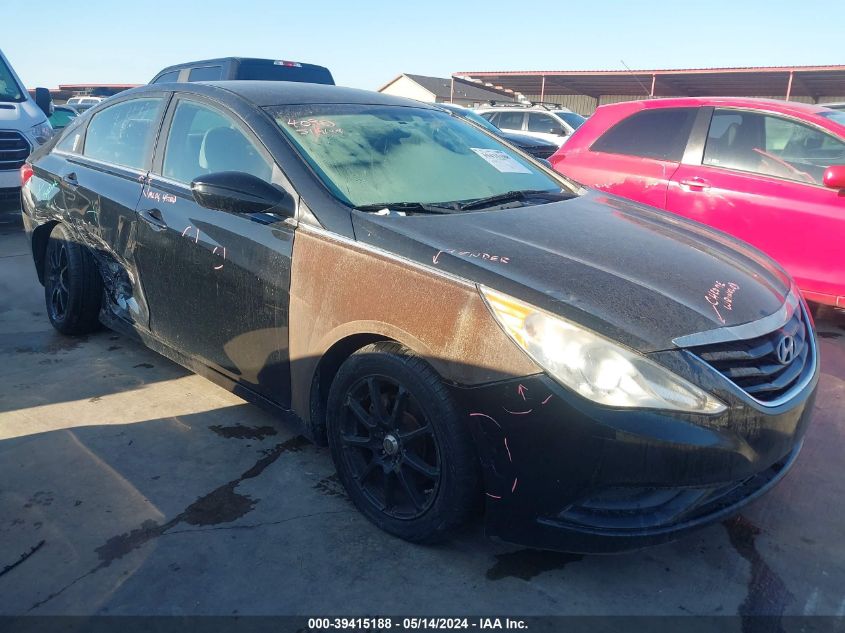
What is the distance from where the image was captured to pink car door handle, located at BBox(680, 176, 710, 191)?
16.0ft

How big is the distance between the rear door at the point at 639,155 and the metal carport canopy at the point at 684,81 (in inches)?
632

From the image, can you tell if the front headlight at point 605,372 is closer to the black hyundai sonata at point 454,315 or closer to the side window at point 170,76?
the black hyundai sonata at point 454,315

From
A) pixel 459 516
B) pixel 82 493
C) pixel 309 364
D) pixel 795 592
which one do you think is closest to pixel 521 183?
pixel 309 364

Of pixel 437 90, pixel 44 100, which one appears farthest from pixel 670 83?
pixel 44 100

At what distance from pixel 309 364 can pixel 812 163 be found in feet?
12.3

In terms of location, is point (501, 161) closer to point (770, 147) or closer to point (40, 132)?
point (770, 147)

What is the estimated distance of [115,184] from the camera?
371cm

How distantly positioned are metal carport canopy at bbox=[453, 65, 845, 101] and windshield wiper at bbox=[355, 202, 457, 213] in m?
19.3

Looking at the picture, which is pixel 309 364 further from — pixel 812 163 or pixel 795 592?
pixel 812 163

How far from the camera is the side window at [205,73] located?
330 inches

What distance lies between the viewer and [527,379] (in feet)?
6.66

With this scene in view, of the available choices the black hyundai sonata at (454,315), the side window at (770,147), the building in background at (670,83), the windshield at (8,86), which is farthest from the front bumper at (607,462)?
the building in background at (670,83)

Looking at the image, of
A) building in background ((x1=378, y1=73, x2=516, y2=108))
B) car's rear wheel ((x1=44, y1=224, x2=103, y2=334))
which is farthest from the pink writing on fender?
building in background ((x1=378, y1=73, x2=516, y2=108))

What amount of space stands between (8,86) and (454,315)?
848cm
